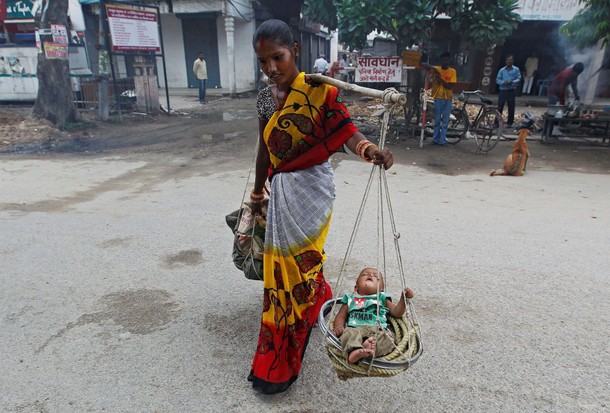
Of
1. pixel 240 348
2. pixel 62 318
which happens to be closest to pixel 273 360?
pixel 240 348

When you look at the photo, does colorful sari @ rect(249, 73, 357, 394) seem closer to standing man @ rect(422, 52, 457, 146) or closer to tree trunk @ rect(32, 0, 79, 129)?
standing man @ rect(422, 52, 457, 146)

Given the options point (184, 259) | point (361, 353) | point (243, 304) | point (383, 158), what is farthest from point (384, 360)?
point (184, 259)

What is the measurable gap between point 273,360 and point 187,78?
1843 cm

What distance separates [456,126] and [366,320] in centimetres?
800

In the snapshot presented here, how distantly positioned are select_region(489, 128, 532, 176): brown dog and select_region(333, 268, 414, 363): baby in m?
4.76

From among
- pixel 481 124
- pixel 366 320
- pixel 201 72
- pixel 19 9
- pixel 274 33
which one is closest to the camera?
pixel 274 33

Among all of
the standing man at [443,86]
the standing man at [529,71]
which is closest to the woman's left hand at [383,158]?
the standing man at [443,86]

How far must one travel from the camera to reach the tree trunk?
8.99 meters

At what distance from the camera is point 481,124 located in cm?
823

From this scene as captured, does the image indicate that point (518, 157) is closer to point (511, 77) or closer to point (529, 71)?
point (511, 77)

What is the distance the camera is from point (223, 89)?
17875 millimetres

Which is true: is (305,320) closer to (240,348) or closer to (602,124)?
(240,348)

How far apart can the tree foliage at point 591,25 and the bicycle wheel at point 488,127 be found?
2539 millimetres

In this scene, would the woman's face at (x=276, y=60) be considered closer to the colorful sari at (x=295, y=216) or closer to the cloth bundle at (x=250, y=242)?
the colorful sari at (x=295, y=216)
